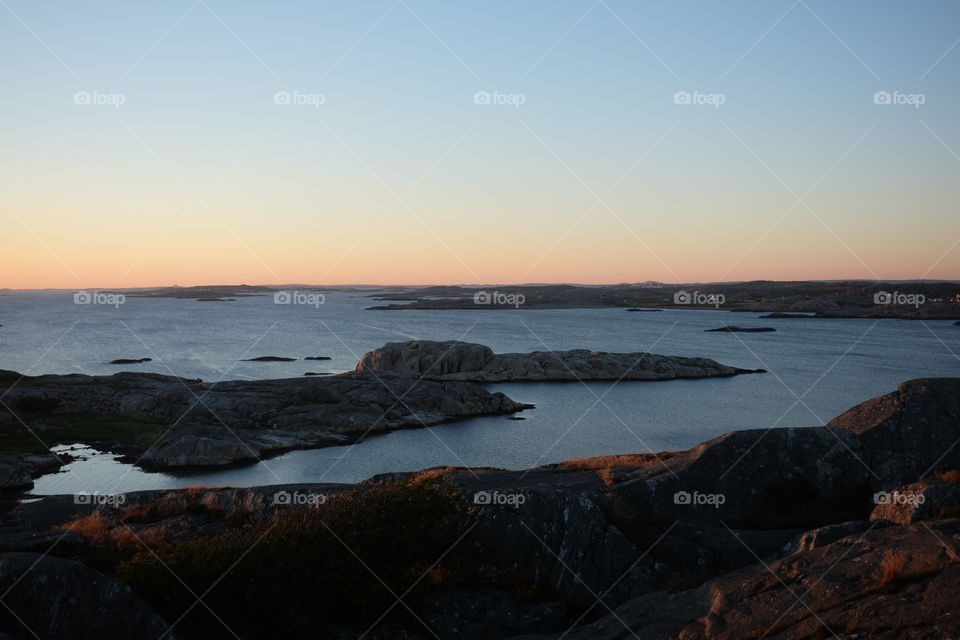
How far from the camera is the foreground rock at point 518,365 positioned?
8794cm

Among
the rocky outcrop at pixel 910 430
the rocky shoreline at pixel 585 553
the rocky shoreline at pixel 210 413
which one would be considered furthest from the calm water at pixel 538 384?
the rocky outcrop at pixel 910 430

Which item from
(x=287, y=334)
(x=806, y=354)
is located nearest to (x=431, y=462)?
(x=806, y=354)

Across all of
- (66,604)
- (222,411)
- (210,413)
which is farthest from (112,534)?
(222,411)

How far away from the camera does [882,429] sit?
56.5 ft

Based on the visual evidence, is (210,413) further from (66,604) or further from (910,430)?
(910,430)

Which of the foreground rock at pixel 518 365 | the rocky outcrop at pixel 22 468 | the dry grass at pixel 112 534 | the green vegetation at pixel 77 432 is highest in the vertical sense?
the foreground rock at pixel 518 365

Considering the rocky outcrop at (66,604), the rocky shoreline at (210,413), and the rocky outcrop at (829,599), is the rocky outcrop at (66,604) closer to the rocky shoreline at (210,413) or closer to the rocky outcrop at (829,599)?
the rocky outcrop at (829,599)

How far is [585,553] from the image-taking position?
12.8 meters

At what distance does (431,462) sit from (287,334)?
368 ft

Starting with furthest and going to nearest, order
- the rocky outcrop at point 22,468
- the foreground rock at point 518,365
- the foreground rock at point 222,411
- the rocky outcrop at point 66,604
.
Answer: the foreground rock at point 518,365, the foreground rock at point 222,411, the rocky outcrop at point 22,468, the rocky outcrop at point 66,604

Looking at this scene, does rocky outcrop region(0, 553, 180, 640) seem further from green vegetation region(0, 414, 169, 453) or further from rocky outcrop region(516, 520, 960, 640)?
green vegetation region(0, 414, 169, 453)

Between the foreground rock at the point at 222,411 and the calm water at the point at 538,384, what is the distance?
8.32ft

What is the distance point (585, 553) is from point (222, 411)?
175 feet

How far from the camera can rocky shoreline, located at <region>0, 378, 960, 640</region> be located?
904 cm
